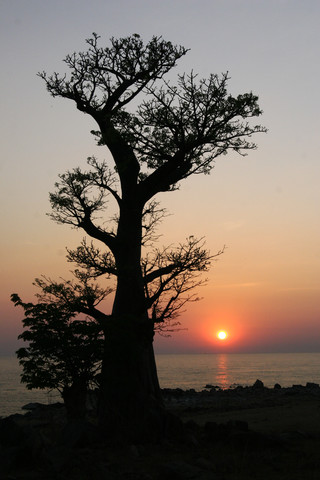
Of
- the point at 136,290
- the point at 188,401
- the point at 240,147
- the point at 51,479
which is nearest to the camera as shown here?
the point at 51,479

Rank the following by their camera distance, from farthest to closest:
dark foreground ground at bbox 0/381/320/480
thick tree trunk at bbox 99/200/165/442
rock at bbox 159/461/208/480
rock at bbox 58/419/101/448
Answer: thick tree trunk at bbox 99/200/165/442 < rock at bbox 58/419/101/448 < dark foreground ground at bbox 0/381/320/480 < rock at bbox 159/461/208/480

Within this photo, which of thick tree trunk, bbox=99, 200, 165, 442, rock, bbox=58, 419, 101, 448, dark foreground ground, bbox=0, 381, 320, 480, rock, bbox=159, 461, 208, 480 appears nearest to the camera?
rock, bbox=159, 461, 208, 480

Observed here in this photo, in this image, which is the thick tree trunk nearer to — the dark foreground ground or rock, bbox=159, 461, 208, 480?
the dark foreground ground

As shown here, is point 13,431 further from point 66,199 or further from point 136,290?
point 66,199

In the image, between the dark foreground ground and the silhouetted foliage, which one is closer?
the dark foreground ground

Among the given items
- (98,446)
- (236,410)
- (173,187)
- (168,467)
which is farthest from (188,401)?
(168,467)

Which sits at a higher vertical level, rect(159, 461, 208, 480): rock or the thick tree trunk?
the thick tree trunk

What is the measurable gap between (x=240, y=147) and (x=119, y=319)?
7.65 meters

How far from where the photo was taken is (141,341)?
16781 mm

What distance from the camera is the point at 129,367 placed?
1642cm

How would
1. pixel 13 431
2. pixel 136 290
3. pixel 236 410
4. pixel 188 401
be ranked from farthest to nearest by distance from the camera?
1. pixel 188 401
2. pixel 236 410
3. pixel 136 290
4. pixel 13 431

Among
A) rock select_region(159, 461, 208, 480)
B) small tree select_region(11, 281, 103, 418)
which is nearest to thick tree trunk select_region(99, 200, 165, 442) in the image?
small tree select_region(11, 281, 103, 418)

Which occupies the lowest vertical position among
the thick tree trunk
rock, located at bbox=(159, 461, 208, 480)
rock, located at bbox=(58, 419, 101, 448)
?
Answer: rock, located at bbox=(159, 461, 208, 480)

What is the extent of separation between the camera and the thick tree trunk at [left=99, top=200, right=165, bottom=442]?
14.9 m
